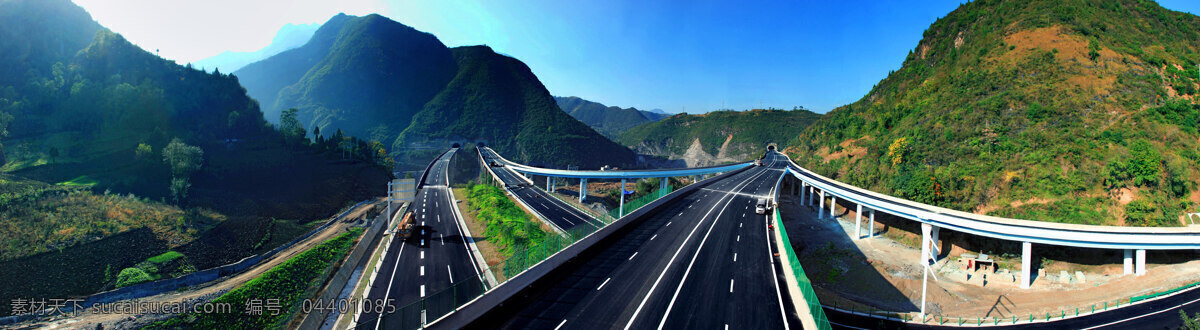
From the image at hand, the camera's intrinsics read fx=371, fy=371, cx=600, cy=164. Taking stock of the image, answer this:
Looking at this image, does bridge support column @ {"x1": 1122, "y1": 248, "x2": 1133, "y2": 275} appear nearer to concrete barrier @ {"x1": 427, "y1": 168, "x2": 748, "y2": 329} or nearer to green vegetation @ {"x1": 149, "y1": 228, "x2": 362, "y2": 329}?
concrete barrier @ {"x1": 427, "y1": 168, "x2": 748, "y2": 329}

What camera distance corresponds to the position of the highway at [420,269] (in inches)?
650

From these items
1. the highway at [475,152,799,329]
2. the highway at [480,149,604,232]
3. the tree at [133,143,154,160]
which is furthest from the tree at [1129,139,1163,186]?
the tree at [133,143,154,160]

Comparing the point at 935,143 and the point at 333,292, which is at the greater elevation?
the point at 935,143

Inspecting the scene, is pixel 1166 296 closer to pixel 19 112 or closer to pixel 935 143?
pixel 935 143

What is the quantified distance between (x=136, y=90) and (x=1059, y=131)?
14064 cm

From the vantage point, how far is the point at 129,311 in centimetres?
2117

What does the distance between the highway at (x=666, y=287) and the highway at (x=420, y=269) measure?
3.78 m

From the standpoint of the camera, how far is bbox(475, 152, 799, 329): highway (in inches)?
606

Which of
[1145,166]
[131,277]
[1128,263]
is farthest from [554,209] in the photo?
[1145,166]

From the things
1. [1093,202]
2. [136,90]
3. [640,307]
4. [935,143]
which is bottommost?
[640,307]

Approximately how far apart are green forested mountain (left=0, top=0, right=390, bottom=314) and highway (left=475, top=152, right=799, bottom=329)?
3626cm

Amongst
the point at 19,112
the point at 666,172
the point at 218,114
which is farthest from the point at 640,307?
the point at 218,114

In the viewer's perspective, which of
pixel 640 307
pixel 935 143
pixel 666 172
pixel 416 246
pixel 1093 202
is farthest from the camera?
pixel 666 172

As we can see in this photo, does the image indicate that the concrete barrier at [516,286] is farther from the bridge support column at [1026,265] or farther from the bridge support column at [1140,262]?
the bridge support column at [1140,262]
